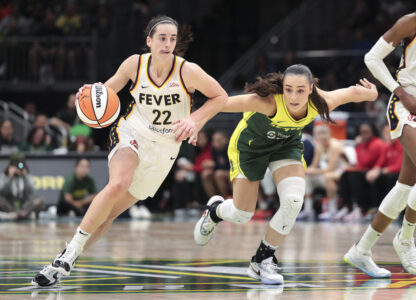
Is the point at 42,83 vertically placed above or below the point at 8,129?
above

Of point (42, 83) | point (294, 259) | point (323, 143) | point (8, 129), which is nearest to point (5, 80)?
point (42, 83)

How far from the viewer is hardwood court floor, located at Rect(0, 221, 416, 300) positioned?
585 centimetres

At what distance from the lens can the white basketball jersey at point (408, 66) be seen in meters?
7.05

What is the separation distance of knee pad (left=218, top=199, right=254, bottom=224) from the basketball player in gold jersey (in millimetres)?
11

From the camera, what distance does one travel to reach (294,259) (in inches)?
329

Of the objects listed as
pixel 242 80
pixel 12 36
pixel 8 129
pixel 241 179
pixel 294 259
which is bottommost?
pixel 294 259

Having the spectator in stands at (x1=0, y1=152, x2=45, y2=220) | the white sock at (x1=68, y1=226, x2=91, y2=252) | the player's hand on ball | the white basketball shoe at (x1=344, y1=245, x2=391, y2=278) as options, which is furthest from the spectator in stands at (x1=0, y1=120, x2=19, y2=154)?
the player's hand on ball

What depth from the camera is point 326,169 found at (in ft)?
50.1

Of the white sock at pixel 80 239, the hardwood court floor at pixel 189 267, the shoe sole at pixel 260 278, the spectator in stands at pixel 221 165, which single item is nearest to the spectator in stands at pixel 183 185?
the spectator in stands at pixel 221 165

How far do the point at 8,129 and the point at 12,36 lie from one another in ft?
18.6

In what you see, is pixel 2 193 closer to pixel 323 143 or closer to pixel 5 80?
pixel 323 143

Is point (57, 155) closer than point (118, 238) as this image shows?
No

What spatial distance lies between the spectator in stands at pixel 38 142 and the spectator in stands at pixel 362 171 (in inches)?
228

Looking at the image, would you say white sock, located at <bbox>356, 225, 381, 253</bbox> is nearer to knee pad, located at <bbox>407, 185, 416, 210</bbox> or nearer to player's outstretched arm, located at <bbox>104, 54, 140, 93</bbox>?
knee pad, located at <bbox>407, 185, 416, 210</bbox>
